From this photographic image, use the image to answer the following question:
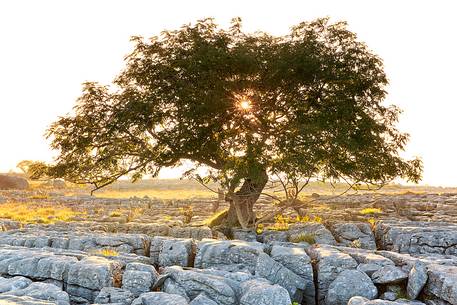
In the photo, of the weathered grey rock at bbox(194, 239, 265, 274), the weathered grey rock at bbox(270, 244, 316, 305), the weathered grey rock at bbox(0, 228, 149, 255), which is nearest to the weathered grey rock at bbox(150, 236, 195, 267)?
the weathered grey rock at bbox(194, 239, 265, 274)

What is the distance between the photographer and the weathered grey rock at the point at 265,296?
11922mm

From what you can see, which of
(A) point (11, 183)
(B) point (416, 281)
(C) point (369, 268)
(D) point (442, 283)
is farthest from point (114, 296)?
(A) point (11, 183)

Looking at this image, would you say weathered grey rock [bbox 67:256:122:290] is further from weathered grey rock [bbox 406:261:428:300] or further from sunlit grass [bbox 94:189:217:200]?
sunlit grass [bbox 94:189:217:200]

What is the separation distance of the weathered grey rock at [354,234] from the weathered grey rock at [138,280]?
A: 11501mm

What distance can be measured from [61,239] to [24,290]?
8.85 meters

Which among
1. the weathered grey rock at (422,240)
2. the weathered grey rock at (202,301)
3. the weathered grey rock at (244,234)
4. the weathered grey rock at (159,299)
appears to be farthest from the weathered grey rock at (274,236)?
the weathered grey rock at (159,299)

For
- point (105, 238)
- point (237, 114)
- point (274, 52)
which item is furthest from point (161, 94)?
point (105, 238)

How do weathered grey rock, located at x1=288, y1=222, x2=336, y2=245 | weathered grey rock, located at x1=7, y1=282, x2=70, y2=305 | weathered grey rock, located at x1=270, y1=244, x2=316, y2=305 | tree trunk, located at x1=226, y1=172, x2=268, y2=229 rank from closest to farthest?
weathered grey rock, located at x1=7, y1=282, x2=70, y2=305, weathered grey rock, located at x1=270, y1=244, x2=316, y2=305, weathered grey rock, located at x1=288, y1=222, x2=336, y2=245, tree trunk, located at x1=226, y1=172, x2=268, y2=229

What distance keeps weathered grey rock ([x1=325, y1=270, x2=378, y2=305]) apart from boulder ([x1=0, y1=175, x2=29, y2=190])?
71.1m

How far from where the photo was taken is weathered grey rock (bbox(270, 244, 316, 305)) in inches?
591

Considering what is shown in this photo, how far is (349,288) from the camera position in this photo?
46.1 feet

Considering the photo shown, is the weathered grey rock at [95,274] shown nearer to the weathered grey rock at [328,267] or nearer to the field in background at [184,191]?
the weathered grey rock at [328,267]

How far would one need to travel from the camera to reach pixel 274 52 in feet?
85.9

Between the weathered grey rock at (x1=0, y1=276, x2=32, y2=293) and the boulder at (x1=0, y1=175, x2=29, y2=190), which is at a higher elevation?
the boulder at (x1=0, y1=175, x2=29, y2=190)
